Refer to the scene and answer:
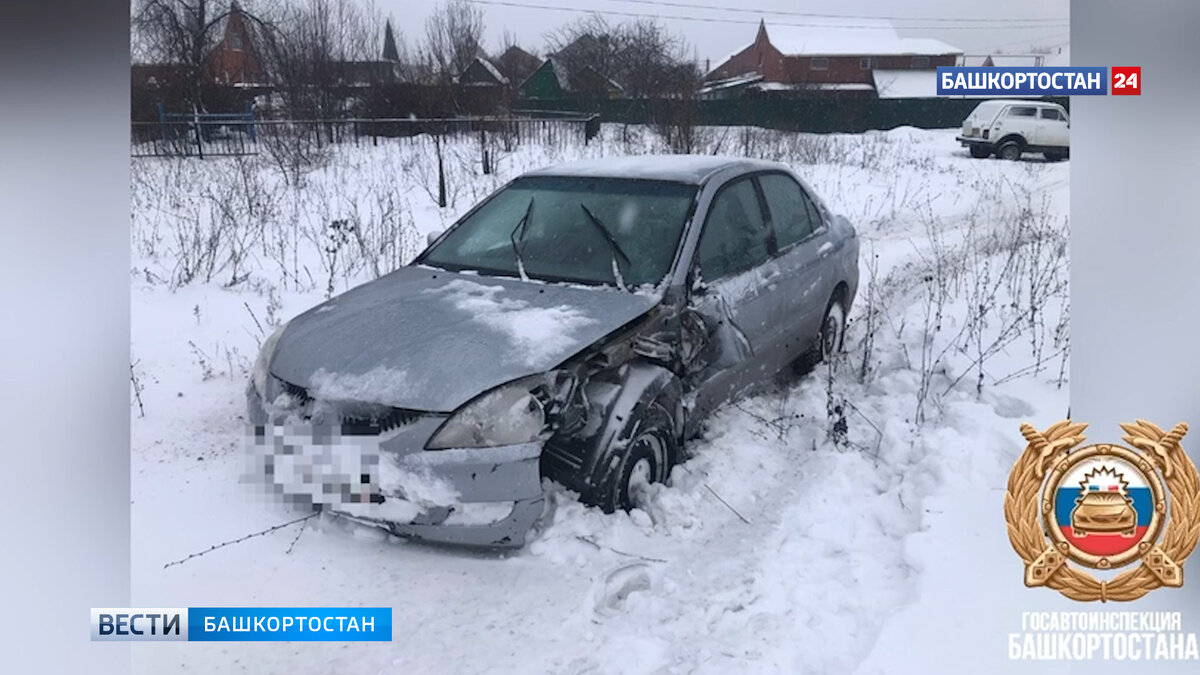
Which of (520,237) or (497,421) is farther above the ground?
(520,237)

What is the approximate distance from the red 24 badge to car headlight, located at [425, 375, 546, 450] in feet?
6.75

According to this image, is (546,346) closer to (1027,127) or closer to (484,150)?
(484,150)

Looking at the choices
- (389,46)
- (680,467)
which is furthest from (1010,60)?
(389,46)

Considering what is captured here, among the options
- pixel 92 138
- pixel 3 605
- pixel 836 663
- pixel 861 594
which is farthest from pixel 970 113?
pixel 3 605

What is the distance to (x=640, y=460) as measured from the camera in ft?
8.85

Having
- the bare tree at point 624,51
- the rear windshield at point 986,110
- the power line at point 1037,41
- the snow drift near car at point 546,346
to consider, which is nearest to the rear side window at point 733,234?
the snow drift near car at point 546,346

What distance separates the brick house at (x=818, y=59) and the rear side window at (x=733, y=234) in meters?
0.43

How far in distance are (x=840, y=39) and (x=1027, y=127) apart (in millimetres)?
759

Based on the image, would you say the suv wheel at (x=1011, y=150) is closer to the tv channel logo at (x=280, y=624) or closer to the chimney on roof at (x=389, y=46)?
the chimney on roof at (x=389, y=46)

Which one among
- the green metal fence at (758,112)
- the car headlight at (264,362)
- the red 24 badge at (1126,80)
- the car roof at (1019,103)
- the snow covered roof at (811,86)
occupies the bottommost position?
the car headlight at (264,362)

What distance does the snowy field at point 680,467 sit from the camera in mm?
2332

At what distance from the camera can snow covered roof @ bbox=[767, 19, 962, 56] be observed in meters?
3.10

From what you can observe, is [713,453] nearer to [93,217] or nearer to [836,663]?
[836,663]

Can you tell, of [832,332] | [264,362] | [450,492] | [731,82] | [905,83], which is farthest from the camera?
[832,332]
